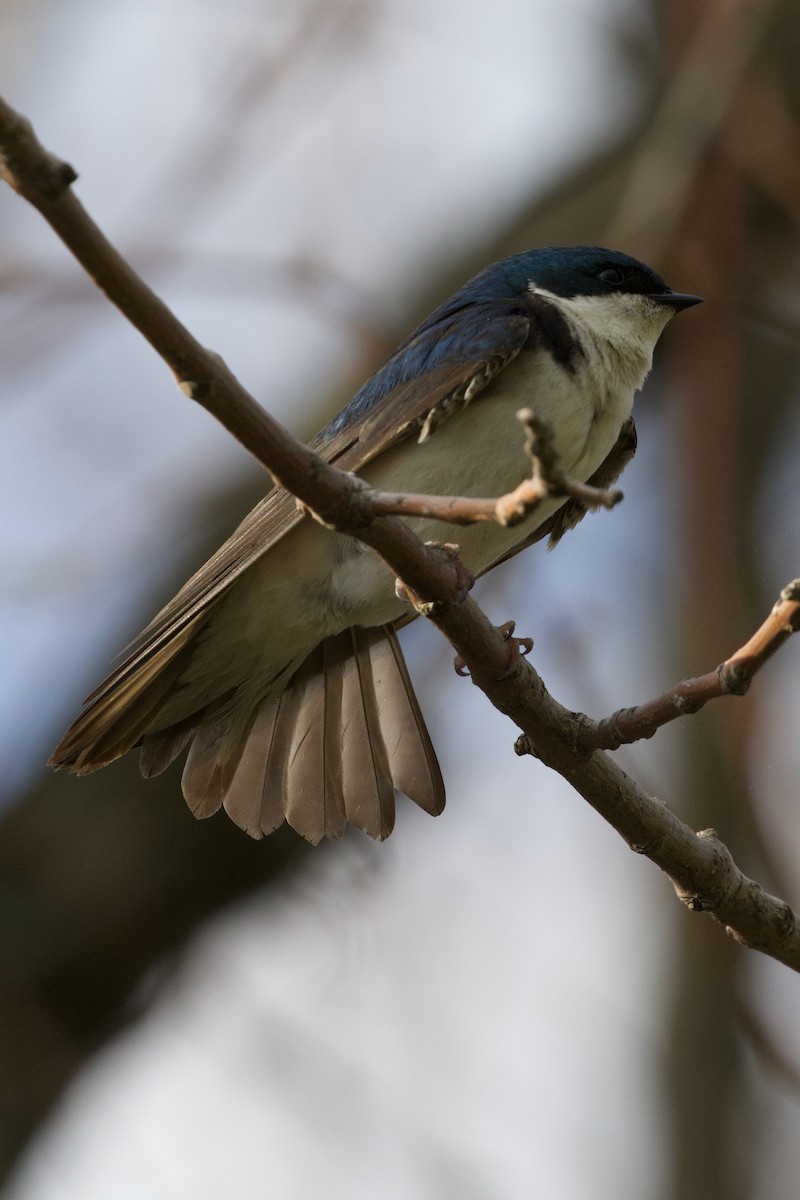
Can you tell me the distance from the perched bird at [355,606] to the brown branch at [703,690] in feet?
2.68

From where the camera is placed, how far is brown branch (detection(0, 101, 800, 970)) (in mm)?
1564

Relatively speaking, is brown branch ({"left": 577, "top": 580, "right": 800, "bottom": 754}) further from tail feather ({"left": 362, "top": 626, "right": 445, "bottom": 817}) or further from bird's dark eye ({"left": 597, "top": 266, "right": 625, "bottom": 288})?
bird's dark eye ({"left": 597, "top": 266, "right": 625, "bottom": 288})

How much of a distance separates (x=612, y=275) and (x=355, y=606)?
121 centimetres

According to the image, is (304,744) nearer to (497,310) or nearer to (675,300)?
(497,310)

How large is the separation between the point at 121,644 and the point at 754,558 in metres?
2.12

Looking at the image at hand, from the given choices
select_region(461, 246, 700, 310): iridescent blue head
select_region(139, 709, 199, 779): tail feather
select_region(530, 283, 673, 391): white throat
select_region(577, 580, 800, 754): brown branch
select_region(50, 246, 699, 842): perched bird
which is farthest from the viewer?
select_region(461, 246, 700, 310): iridescent blue head

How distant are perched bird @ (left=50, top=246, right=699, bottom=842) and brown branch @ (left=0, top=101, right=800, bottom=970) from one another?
2.24ft

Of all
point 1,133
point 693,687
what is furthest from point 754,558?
point 1,133

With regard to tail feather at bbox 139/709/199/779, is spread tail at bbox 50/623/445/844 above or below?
below

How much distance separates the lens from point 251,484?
12.4 ft

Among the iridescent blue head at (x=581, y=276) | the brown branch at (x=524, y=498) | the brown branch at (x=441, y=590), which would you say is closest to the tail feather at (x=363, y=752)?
the brown branch at (x=441, y=590)

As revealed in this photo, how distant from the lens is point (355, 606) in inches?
125

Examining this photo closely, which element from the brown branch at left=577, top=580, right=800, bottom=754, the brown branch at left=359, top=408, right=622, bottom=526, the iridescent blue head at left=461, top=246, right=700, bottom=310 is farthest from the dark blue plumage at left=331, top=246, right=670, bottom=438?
the brown branch at left=359, top=408, right=622, bottom=526

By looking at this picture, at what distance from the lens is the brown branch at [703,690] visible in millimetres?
1883
